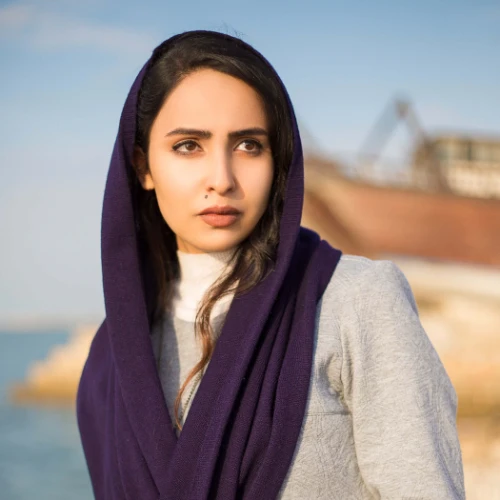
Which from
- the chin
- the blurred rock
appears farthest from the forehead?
the blurred rock

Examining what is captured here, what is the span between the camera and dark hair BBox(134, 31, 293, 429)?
1.35 metres

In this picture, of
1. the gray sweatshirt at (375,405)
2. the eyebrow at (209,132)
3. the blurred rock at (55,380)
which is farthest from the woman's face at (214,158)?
the blurred rock at (55,380)

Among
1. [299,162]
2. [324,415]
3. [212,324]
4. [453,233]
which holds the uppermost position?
[453,233]

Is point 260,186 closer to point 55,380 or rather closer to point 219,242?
point 219,242

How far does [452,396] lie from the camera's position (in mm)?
1226

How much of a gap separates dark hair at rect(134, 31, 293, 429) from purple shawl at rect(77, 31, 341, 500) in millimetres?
30

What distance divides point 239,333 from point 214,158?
343 mm

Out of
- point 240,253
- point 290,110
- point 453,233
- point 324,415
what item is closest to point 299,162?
point 290,110

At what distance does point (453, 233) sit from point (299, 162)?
287 inches

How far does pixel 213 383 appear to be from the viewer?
1.28 m

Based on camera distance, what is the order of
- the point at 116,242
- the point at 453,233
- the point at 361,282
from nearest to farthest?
1. the point at 361,282
2. the point at 116,242
3. the point at 453,233

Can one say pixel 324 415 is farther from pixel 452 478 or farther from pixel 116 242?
pixel 116 242

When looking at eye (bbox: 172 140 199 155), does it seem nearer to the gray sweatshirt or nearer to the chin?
the chin

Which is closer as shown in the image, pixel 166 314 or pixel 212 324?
pixel 212 324
